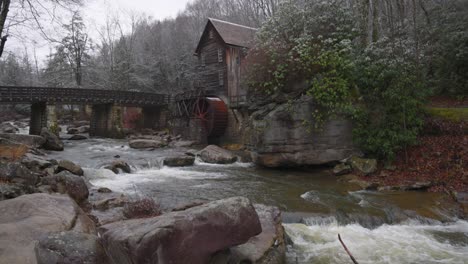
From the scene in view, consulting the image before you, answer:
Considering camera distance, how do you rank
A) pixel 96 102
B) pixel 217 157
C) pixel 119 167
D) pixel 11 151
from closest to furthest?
pixel 11 151 < pixel 119 167 < pixel 217 157 < pixel 96 102

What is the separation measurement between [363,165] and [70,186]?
9313 millimetres

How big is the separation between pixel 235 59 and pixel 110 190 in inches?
623

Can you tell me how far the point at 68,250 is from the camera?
156 inches

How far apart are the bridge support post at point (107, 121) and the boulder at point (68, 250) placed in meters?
25.0

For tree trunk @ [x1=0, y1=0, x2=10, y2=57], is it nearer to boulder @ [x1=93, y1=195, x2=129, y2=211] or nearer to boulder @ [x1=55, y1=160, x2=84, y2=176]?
boulder @ [x1=55, y1=160, x2=84, y2=176]

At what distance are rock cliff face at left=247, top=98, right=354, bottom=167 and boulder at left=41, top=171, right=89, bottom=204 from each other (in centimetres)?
701

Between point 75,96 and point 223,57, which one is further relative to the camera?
point 75,96

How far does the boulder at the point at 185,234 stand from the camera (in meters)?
3.43

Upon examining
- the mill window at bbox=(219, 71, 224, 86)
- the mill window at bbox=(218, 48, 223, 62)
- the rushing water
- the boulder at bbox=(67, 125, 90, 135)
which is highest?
the mill window at bbox=(218, 48, 223, 62)

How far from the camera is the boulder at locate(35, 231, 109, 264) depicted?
3.87 m

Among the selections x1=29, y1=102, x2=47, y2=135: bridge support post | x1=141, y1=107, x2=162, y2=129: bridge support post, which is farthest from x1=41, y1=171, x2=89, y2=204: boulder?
x1=141, y1=107, x2=162, y2=129: bridge support post

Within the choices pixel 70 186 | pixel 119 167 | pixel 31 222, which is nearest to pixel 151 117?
pixel 119 167

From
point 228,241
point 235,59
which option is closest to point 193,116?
Result: point 235,59

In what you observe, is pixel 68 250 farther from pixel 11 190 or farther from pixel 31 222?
pixel 11 190
